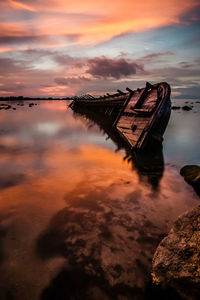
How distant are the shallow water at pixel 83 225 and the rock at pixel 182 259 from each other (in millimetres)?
306

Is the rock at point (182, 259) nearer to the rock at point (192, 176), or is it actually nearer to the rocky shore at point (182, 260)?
the rocky shore at point (182, 260)

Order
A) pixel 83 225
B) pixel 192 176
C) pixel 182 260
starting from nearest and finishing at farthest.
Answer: pixel 182 260
pixel 83 225
pixel 192 176

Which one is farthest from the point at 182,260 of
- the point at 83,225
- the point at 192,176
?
the point at 192,176

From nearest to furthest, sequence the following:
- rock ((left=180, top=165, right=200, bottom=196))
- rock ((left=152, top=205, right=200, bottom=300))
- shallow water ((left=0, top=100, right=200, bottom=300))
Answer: rock ((left=152, top=205, right=200, bottom=300)) → shallow water ((left=0, top=100, right=200, bottom=300)) → rock ((left=180, top=165, right=200, bottom=196))

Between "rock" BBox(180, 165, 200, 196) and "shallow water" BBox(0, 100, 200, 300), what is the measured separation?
233mm

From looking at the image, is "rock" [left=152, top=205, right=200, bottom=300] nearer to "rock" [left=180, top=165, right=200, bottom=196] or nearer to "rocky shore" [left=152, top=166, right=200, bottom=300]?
"rocky shore" [left=152, top=166, right=200, bottom=300]

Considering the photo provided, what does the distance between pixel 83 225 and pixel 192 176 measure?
3822 mm

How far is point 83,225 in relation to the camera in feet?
11.6

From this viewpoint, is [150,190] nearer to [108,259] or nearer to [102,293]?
[108,259]

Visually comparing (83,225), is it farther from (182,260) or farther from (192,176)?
(192,176)

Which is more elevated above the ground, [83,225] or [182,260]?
[182,260]

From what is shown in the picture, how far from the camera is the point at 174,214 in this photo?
3.94m

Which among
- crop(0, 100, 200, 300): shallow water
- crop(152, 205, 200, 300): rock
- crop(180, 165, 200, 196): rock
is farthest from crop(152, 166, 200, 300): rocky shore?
crop(180, 165, 200, 196): rock

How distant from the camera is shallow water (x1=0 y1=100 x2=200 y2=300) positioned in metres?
2.43
